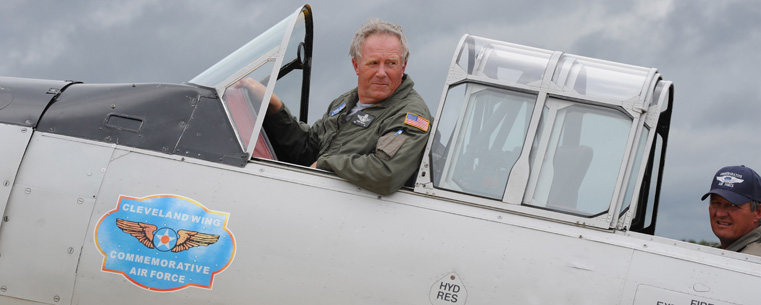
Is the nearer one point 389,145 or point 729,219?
point 389,145

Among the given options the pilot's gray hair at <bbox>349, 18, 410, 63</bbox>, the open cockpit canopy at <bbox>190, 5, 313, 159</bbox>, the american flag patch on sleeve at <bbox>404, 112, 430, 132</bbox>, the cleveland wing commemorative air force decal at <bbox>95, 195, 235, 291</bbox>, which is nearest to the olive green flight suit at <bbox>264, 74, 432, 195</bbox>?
the american flag patch on sleeve at <bbox>404, 112, 430, 132</bbox>

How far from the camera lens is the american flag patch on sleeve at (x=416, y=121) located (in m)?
4.70

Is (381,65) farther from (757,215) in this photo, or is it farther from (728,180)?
(757,215)

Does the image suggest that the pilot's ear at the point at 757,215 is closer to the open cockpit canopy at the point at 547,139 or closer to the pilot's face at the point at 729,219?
the pilot's face at the point at 729,219

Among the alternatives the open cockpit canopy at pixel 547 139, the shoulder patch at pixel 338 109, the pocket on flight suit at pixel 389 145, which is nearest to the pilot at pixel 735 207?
the open cockpit canopy at pixel 547 139

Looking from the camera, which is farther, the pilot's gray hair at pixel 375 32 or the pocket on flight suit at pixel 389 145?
the pilot's gray hair at pixel 375 32

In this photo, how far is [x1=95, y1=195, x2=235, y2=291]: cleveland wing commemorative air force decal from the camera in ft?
14.5

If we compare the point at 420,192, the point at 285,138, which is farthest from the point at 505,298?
the point at 285,138

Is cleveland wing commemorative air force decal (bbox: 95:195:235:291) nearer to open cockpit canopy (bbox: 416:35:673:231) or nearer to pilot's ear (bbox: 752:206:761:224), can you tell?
open cockpit canopy (bbox: 416:35:673:231)

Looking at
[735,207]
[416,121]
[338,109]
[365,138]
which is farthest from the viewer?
[338,109]

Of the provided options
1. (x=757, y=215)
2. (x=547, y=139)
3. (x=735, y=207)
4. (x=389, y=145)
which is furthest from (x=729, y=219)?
(x=389, y=145)

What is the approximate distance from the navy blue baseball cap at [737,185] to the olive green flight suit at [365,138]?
7.24ft

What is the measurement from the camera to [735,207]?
17.2 feet

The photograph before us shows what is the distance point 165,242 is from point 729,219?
Result: 3.93 m
